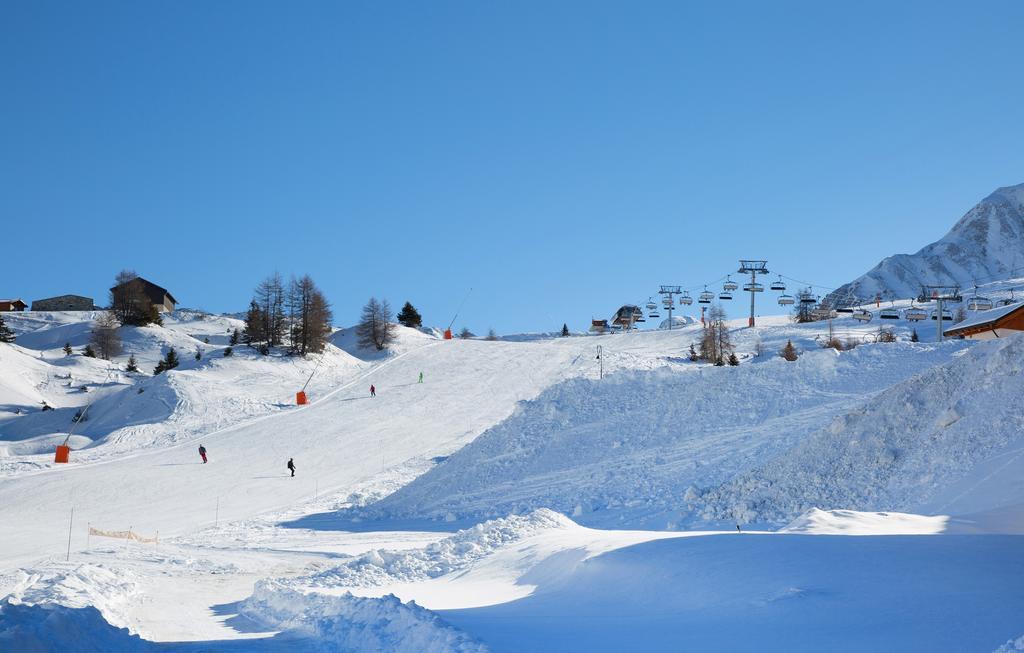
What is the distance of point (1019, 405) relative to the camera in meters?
18.4

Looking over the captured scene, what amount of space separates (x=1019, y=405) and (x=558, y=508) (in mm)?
12381

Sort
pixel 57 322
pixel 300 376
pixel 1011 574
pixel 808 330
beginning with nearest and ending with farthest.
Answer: pixel 1011 574, pixel 300 376, pixel 808 330, pixel 57 322

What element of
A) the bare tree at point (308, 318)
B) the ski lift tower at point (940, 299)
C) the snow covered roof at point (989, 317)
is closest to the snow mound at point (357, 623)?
the snow covered roof at point (989, 317)

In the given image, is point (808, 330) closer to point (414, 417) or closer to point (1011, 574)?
point (414, 417)

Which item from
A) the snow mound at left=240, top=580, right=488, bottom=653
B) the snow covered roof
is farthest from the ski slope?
the snow covered roof

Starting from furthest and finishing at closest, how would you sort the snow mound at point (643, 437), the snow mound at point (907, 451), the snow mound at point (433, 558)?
the snow mound at point (643, 437) < the snow mound at point (907, 451) < the snow mound at point (433, 558)

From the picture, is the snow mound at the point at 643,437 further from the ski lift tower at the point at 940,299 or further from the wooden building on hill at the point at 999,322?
the ski lift tower at the point at 940,299

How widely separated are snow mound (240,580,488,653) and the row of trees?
174ft

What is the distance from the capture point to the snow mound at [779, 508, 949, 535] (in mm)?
12773

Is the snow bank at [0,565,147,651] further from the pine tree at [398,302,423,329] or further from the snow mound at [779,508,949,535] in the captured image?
the pine tree at [398,302,423,329]

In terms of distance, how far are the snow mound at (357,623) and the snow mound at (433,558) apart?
213cm

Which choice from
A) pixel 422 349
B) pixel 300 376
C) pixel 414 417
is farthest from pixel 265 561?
pixel 422 349

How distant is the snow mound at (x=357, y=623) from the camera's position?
912 centimetres

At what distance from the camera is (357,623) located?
1073 cm
